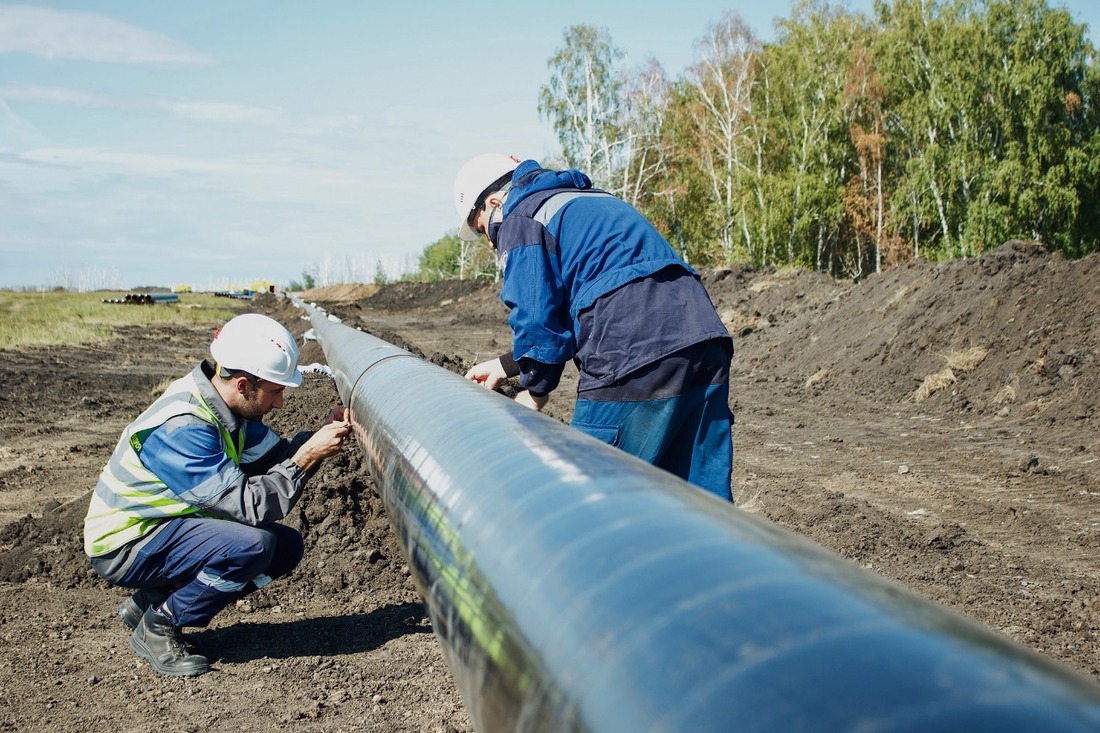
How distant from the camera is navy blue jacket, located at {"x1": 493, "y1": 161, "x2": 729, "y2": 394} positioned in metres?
3.44

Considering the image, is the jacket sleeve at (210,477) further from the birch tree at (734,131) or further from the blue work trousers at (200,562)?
the birch tree at (734,131)

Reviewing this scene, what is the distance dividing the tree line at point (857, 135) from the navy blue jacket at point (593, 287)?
30119 mm

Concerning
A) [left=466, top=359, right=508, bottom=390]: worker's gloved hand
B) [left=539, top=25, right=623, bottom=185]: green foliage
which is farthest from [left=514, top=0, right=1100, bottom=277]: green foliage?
[left=466, top=359, right=508, bottom=390]: worker's gloved hand

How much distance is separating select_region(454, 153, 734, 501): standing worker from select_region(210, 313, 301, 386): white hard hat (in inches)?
42.8

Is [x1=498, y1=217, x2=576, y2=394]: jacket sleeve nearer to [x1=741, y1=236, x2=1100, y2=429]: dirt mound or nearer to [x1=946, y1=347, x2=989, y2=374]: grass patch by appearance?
[x1=741, y1=236, x2=1100, y2=429]: dirt mound

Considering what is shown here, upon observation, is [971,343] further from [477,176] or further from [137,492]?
[137,492]

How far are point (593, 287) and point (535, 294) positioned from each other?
21 cm

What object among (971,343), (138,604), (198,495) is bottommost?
(138,604)

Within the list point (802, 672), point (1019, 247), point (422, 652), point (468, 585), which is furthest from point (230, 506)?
point (1019, 247)

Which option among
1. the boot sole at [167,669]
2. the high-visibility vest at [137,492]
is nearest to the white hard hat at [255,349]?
the high-visibility vest at [137,492]

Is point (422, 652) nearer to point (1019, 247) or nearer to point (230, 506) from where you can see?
point (230, 506)

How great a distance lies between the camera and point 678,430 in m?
3.56

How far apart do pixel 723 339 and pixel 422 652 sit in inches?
74.9


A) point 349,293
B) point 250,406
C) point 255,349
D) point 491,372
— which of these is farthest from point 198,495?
point 349,293
